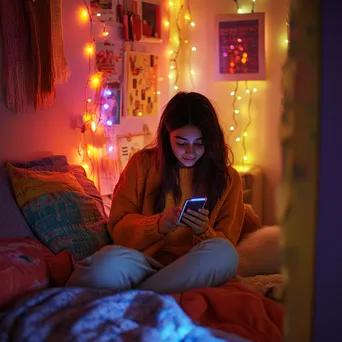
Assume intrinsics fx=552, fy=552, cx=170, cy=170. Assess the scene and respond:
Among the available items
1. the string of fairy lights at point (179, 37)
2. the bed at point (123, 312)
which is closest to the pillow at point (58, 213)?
the bed at point (123, 312)

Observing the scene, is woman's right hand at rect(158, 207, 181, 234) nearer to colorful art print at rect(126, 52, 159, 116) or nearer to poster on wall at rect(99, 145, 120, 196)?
poster on wall at rect(99, 145, 120, 196)

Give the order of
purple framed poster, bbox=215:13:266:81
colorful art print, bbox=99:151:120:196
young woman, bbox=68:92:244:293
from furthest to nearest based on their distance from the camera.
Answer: purple framed poster, bbox=215:13:266:81 < colorful art print, bbox=99:151:120:196 < young woman, bbox=68:92:244:293

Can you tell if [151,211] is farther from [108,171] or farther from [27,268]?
[108,171]

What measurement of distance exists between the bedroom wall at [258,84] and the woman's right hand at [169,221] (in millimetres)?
1465

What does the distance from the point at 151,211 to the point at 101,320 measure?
714mm

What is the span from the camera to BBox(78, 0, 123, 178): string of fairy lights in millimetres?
2582

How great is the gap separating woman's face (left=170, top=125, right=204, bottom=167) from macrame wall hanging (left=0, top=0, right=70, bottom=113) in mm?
667

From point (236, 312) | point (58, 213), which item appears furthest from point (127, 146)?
point (236, 312)

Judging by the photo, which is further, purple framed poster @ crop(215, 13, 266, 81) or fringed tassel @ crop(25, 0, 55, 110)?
purple framed poster @ crop(215, 13, 266, 81)

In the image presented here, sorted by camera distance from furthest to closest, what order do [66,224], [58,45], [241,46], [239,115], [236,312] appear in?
[239,115]
[241,46]
[58,45]
[66,224]
[236,312]

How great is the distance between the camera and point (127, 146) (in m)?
2.89

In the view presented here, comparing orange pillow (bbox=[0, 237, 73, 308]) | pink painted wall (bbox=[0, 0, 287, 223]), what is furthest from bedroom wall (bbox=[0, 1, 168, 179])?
orange pillow (bbox=[0, 237, 73, 308])

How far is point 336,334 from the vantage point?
80cm

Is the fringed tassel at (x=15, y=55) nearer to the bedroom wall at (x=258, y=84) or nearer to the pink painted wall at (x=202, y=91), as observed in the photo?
the pink painted wall at (x=202, y=91)
